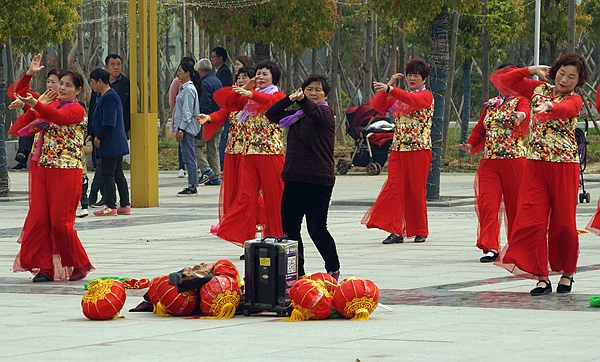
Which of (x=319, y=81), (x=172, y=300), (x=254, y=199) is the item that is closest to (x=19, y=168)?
(x=254, y=199)

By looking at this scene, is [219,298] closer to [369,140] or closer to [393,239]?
[393,239]

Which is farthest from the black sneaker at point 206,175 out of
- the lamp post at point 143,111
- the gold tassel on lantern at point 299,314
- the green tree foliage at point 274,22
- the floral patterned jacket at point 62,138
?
the gold tassel on lantern at point 299,314

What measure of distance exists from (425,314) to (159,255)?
4565 mm

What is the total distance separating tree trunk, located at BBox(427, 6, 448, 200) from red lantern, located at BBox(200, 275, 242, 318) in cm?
1004

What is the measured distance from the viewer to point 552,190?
9.84 meters

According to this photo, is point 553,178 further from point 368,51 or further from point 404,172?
point 368,51

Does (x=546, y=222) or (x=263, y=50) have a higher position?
(x=263, y=50)

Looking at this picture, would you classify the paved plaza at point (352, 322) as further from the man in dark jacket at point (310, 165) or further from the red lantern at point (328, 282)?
the man in dark jacket at point (310, 165)

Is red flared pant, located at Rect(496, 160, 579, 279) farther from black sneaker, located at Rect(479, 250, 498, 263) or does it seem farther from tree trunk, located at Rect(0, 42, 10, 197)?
tree trunk, located at Rect(0, 42, 10, 197)

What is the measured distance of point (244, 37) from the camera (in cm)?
2645

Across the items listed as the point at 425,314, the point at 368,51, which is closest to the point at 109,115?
the point at 425,314

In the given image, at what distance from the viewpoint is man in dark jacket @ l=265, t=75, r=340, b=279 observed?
33.3 ft

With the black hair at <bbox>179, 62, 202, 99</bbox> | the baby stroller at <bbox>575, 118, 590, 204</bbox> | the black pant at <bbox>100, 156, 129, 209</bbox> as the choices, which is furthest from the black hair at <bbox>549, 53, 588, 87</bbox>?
the black hair at <bbox>179, 62, 202, 99</bbox>

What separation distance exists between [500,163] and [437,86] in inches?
264
